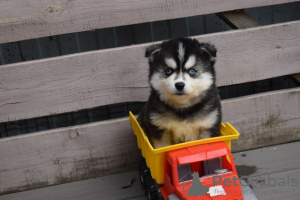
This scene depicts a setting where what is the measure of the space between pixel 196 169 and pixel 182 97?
0.50m

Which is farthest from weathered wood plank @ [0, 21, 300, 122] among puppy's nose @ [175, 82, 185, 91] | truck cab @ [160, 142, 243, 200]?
truck cab @ [160, 142, 243, 200]

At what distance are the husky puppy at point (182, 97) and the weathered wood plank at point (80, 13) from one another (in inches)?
20.8

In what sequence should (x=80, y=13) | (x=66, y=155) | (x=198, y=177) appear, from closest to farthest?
(x=198, y=177) → (x=80, y=13) → (x=66, y=155)

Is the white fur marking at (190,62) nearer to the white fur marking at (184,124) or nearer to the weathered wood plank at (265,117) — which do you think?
the white fur marking at (184,124)

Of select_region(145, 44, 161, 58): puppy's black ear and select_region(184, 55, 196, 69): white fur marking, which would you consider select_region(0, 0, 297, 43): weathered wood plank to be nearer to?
select_region(145, 44, 161, 58): puppy's black ear

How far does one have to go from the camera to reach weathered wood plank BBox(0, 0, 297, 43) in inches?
95.3

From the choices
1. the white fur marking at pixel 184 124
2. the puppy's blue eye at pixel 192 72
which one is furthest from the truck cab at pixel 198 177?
the puppy's blue eye at pixel 192 72

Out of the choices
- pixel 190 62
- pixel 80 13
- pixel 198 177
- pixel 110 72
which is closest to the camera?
pixel 198 177

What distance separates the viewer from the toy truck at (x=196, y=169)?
182 centimetres

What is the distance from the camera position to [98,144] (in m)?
2.75

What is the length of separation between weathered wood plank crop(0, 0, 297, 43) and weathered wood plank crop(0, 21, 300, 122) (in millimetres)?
212

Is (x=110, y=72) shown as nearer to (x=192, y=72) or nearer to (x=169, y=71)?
(x=169, y=71)

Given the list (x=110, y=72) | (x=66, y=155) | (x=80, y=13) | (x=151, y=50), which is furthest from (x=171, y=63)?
(x=66, y=155)

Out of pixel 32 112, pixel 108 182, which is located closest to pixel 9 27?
pixel 32 112
